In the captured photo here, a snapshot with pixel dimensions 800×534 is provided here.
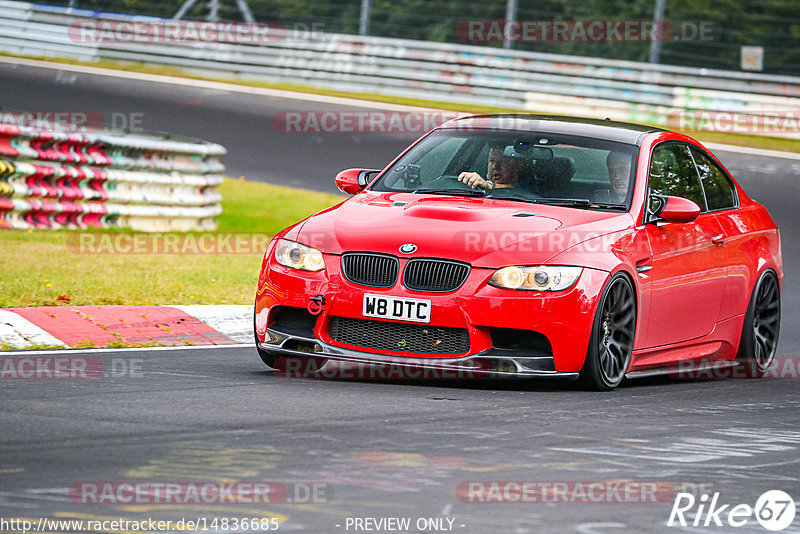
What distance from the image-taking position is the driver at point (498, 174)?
8789 millimetres

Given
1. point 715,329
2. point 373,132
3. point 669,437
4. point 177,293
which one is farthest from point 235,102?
point 669,437

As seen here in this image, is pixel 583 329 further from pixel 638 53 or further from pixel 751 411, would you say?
pixel 638 53

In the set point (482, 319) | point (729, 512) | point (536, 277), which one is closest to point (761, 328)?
point (536, 277)

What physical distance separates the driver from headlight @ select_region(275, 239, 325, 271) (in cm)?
129

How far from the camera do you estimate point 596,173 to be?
878 cm

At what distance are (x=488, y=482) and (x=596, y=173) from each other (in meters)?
3.65

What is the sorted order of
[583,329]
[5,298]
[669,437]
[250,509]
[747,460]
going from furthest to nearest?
[5,298] → [583,329] → [669,437] → [747,460] → [250,509]

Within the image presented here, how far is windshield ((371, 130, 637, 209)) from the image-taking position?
8641 millimetres

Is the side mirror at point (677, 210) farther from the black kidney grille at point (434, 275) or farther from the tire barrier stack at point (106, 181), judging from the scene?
the tire barrier stack at point (106, 181)
